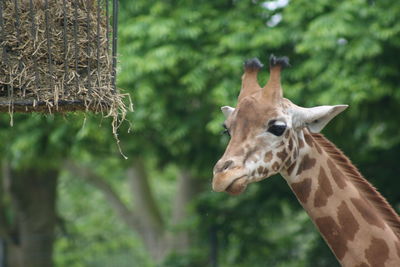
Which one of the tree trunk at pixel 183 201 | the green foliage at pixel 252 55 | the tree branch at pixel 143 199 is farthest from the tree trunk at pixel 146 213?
the green foliage at pixel 252 55

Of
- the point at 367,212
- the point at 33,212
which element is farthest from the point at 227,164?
the point at 33,212

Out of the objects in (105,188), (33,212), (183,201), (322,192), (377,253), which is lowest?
(105,188)

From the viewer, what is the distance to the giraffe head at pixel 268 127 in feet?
15.2

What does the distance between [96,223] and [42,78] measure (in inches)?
636

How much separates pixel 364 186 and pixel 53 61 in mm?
1926

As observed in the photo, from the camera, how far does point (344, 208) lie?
484 cm

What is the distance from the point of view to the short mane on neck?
487cm

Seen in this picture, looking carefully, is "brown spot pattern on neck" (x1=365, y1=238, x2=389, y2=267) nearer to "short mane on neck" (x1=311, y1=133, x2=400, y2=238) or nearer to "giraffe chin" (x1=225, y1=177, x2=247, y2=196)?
"short mane on neck" (x1=311, y1=133, x2=400, y2=238)

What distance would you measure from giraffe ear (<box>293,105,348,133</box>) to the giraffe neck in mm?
69

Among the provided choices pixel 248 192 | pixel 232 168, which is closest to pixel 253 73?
pixel 232 168

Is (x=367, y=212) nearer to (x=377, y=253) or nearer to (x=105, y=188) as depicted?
(x=377, y=253)

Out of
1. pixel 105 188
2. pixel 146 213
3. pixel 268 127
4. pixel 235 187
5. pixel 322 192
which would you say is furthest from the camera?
pixel 146 213

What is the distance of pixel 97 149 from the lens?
1105cm

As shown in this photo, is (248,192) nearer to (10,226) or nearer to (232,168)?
(10,226)
